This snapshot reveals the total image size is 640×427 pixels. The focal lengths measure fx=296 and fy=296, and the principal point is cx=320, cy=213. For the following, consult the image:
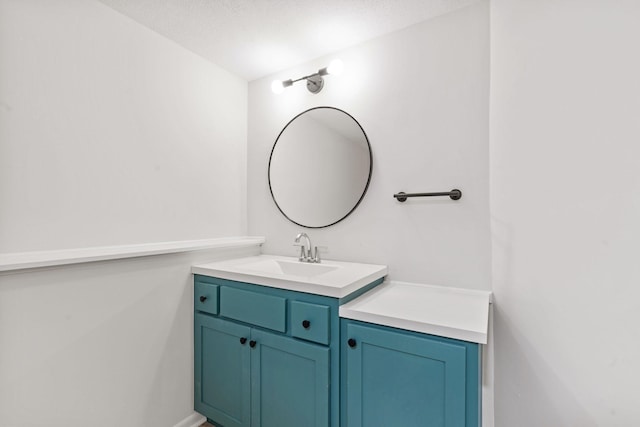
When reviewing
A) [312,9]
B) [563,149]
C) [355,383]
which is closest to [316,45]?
[312,9]

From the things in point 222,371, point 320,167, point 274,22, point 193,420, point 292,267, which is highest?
point 274,22

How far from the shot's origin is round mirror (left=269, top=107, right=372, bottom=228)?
1.88 meters

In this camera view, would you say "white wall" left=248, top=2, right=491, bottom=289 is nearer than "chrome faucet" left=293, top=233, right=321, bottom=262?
Yes

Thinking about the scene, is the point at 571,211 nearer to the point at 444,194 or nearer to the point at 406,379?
the point at 444,194

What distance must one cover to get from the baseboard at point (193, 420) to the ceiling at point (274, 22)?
2.28m

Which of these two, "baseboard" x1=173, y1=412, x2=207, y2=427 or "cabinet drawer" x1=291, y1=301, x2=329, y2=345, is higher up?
"cabinet drawer" x1=291, y1=301, x2=329, y2=345

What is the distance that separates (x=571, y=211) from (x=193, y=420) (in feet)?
7.01

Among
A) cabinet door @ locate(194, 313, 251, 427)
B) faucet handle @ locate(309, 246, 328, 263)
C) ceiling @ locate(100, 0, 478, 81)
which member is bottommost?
cabinet door @ locate(194, 313, 251, 427)

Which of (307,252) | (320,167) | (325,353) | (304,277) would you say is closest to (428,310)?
(325,353)

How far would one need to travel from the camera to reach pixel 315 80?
2.01 meters

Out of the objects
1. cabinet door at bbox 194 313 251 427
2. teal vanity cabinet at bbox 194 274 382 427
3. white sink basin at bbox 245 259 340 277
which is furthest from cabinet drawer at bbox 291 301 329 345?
white sink basin at bbox 245 259 340 277

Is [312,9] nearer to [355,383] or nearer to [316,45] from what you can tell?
[316,45]

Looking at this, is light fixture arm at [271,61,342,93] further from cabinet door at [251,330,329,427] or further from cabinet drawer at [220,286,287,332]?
cabinet door at [251,330,329,427]

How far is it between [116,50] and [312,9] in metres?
1.06
